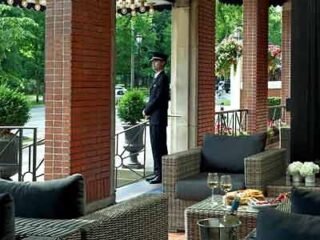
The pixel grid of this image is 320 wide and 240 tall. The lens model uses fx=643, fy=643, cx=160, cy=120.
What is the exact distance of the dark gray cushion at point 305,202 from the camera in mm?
2561

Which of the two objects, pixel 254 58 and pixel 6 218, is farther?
pixel 254 58

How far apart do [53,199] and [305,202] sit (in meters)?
1.10

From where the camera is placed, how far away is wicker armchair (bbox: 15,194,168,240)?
8.56 ft

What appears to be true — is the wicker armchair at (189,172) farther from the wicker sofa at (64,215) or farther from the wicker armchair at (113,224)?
the wicker sofa at (64,215)

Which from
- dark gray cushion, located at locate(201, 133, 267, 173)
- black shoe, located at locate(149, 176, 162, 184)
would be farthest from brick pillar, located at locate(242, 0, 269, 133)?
dark gray cushion, located at locate(201, 133, 267, 173)

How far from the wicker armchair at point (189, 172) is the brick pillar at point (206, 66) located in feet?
9.08

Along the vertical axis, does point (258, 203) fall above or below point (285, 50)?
below

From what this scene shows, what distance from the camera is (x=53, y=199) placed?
2.87 metres

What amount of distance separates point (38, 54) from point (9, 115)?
16773 millimetres

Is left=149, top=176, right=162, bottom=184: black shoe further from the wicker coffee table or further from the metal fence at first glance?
the metal fence

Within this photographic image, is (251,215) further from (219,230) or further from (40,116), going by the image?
(40,116)

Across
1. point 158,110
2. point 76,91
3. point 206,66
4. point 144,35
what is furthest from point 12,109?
point 144,35

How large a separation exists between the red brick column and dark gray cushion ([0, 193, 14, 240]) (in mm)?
6229

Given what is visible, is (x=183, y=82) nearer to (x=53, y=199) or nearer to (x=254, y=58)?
(x=254, y=58)
